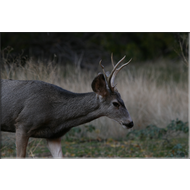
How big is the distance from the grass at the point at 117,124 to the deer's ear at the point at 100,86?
252 centimetres

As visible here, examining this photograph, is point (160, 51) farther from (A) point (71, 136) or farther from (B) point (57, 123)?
(B) point (57, 123)

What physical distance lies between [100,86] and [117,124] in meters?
4.80

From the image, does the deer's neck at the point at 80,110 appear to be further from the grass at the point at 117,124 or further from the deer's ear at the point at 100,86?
the grass at the point at 117,124

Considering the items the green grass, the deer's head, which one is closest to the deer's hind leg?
the deer's head

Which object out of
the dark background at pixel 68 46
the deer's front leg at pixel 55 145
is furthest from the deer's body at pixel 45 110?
the dark background at pixel 68 46

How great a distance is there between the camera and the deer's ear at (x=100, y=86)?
4.49 m

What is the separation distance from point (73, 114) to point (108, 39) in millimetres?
16310

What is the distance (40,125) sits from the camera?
463 centimetres

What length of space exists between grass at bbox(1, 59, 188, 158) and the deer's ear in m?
2.52

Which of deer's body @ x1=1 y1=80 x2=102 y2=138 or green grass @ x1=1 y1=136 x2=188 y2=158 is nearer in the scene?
deer's body @ x1=1 y1=80 x2=102 y2=138

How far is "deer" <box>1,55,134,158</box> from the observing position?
182 inches

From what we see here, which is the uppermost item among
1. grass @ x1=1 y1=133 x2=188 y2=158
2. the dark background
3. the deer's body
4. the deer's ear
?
the dark background

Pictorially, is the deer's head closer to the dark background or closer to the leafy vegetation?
the leafy vegetation

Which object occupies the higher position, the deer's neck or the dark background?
the dark background
